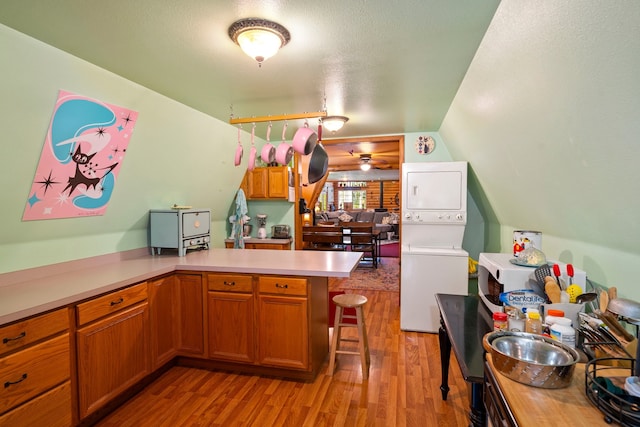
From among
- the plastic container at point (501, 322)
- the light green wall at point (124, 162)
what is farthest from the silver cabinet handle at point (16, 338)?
the plastic container at point (501, 322)

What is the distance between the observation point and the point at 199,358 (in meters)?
2.63

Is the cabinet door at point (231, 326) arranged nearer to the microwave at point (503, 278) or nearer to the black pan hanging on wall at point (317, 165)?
the black pan hanging on wall at point (317, 165)

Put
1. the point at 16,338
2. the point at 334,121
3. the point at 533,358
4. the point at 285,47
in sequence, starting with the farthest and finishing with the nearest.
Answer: the point at 334,121 → the point at 285,47 → the point at 16,338 → the point at 533,358

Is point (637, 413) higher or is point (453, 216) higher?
point (453, 216)

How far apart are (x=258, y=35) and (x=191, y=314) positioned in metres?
2.09

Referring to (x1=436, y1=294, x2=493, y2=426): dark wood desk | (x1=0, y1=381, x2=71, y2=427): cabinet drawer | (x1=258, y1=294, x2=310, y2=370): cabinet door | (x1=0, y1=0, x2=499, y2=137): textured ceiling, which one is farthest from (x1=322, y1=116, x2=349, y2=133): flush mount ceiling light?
(x1=0, y1=381, x2=71, y2=427): cabinet drawer

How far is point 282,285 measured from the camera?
94.6 inches

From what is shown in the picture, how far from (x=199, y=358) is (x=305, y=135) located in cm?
197

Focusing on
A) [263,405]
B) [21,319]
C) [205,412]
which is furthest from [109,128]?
[263,405]

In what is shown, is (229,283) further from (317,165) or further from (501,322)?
(501,322)

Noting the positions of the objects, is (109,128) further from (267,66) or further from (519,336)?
(519,336)

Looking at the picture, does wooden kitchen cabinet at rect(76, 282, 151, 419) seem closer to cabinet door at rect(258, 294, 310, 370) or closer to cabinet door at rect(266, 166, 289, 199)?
cabinet door at rect(258, 294, 310, 370)

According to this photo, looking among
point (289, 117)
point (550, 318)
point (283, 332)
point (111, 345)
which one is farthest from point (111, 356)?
point (550, 318)

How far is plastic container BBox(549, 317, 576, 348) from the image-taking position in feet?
4.03
